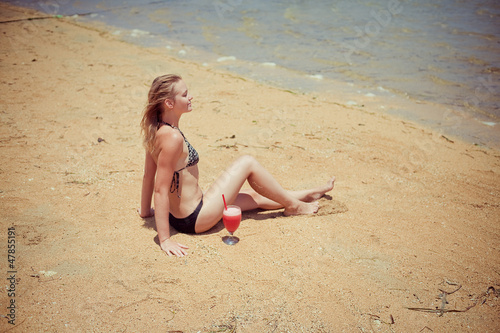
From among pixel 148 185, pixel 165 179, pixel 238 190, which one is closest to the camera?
pixel 165 179

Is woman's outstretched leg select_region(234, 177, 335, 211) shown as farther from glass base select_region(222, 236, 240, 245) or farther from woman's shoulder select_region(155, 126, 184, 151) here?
woman's shoulder select_region(155, 126, 184, 151)

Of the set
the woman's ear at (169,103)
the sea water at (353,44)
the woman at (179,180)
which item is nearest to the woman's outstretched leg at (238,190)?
the woman at (179,180)

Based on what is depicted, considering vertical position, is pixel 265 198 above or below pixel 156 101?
below

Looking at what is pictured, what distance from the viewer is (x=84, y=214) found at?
358 cm

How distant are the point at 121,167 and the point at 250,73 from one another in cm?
421

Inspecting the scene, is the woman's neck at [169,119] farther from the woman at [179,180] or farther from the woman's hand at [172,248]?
the woman's hand at [172,248]

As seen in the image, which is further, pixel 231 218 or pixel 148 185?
pixel 148 185

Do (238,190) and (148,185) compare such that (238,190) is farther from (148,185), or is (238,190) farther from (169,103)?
(169,103)

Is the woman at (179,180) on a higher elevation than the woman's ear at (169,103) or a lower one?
lower

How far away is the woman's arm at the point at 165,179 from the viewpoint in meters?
3.05

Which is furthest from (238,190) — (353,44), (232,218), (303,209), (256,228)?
(353,44)

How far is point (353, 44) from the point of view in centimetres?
1001

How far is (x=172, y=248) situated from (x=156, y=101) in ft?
3.59

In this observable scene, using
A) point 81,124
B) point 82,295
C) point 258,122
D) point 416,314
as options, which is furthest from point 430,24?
point 82,295
